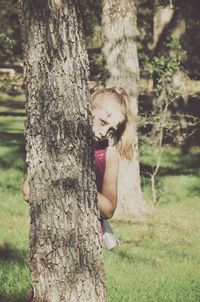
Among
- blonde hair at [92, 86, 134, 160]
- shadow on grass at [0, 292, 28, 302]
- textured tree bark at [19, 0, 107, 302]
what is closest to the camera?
textured tree bark at [19, 0, 107, 302]

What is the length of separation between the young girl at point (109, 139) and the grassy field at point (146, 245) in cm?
59

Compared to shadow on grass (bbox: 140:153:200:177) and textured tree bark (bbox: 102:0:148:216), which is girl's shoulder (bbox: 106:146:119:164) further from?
shadow on grass (bbox: 140:153:200:177)

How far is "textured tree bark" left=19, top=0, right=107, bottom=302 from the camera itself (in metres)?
1.88

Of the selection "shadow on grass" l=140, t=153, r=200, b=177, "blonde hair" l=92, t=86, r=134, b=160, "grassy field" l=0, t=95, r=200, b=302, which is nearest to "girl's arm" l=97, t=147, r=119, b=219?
"blonde hair" l=92, t=86, r=134, b=160

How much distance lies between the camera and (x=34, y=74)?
1.91m

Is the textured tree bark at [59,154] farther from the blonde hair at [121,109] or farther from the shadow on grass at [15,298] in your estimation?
the shadow on grass at [15,298]

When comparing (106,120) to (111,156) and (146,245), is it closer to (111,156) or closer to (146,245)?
(111,156)

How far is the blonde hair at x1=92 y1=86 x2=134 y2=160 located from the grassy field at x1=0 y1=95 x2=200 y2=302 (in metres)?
0.79

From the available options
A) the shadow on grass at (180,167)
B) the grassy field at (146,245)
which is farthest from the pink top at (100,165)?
the shadow on grass at (180,167)

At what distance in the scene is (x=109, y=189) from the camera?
7.55 ft

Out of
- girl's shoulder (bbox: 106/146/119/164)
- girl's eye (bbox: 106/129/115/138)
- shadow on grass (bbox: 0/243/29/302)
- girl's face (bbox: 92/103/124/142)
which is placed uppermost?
girl's face (bbox: 92/103/124/142)

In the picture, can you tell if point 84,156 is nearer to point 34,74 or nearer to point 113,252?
point 34,74

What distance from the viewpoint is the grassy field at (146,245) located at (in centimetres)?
360

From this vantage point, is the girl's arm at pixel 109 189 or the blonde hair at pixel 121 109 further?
the blonde hair at pixel 121 109
